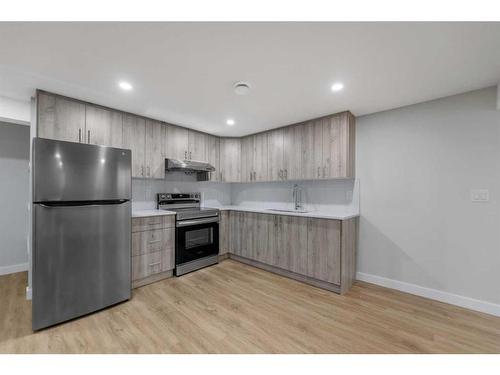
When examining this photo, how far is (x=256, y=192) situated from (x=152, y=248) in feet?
7.35

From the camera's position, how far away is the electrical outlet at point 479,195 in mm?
2273

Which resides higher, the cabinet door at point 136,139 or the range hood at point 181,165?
the cabinet door at point 136,139

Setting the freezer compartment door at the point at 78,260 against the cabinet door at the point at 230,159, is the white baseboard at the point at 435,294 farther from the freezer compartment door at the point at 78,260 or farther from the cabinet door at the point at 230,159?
the freezer compartment door at the point at 78,260

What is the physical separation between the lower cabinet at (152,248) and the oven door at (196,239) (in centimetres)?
10

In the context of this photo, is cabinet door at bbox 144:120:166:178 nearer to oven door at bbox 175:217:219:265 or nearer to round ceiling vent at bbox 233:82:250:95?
oven door at bbox 175:217:219:265

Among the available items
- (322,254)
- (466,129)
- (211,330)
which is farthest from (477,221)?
(211,330)

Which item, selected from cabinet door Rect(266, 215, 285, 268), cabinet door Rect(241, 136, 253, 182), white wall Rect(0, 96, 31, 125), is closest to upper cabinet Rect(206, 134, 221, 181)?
cabinet door Rect(241, 136, 253, 182)

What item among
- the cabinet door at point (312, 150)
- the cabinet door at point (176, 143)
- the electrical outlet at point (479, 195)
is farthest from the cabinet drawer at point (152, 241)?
the electrical outlet at point (479, 195)

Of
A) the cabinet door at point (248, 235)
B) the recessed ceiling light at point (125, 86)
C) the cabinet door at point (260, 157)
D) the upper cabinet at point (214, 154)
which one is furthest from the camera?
the upper cabinet at point (214, 154)

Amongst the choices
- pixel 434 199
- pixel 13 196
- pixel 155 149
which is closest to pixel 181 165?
pixel 155 149

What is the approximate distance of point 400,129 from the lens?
281 cm

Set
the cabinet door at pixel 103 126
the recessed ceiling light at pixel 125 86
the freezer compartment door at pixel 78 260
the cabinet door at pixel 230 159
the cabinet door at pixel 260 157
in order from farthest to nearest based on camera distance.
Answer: the cabinet door at pixel 230 159 < the cabinet door at pixel 260 157 < the cabinet door at pixel 103 126 < the recessed ceiling light at pixel 125 86 < the freezer compartment door at pixel 78 260

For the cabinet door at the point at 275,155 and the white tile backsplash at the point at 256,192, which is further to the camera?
the cabinet door at the point at 275,155

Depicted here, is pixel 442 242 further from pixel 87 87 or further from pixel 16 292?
pixel 16 292
